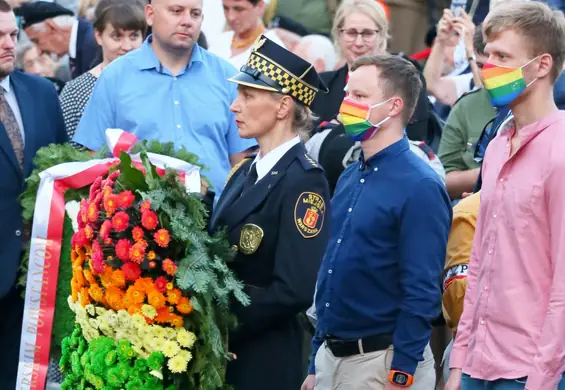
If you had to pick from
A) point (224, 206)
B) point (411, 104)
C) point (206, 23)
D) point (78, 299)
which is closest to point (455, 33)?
point (206, 23)

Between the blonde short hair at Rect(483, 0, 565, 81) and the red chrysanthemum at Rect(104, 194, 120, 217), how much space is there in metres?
1.68

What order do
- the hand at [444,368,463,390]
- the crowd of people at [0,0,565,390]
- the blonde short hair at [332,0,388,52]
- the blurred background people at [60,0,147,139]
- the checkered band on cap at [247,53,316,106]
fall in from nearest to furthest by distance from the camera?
the crowd of people at [0,0,565,390] < the hand at [444,368,463,390] < the checkered band on cap at [247,53,316,106] < the blonde short hair at [332,0,388,52] < the blurred background people at [60,0,147,139]

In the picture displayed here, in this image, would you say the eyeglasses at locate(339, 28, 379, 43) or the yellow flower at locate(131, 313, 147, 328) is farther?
the eyeglasses at locate(339, 28, 379, 43)

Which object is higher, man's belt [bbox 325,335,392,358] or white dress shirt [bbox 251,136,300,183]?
white dress shirt [bbox 251,136,300,183]

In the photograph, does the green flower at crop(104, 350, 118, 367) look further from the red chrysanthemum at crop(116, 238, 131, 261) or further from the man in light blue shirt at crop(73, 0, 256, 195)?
the man in light blue shirt at crop(73, 0, 256, 195)

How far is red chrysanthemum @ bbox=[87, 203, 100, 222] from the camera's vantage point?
15.6 ft

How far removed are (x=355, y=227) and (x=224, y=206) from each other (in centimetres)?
61

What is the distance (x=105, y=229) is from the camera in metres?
4.68

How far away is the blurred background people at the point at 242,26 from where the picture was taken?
28.0 ft

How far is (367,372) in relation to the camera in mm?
5215

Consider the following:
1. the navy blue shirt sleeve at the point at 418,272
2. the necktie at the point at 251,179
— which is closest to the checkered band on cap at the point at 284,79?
the necktie at the point at 251,179

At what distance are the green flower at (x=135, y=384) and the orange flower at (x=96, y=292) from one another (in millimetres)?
393

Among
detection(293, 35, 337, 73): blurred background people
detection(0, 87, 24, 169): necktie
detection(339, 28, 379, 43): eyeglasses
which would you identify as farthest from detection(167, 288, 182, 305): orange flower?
detection(293, 35, 337, 73): blurred background people

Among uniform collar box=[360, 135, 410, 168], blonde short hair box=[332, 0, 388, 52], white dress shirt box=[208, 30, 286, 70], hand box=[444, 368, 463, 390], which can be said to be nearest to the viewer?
hand box=[444, 368, 463, 390]
